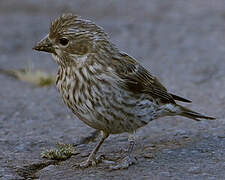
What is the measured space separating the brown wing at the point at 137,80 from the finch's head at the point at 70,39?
0.29 metres

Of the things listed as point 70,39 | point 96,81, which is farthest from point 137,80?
point 70,39

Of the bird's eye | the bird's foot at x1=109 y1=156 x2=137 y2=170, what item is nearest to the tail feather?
the bird's foot at x1=109 y1=156 x2=137 y2=170

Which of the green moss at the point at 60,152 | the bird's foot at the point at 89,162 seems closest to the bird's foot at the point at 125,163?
the bird's foot at the point at 89,162

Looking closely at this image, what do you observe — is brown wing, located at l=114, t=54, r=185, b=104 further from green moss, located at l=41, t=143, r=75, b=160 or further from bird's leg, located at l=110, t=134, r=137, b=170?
green moss, located at l=41, t=143, r=75, b=160

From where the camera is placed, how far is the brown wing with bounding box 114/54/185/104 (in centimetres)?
478

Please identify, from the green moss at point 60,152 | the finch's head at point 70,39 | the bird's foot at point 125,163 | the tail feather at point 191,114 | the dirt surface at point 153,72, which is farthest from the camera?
the tail feather at point 191,114

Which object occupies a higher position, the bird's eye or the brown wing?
the bird's eye

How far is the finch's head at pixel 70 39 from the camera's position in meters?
4.71

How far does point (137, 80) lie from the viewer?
4941mm

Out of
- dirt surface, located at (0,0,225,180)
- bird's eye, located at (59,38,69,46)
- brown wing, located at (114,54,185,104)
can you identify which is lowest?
dirt surface, located at (0,0,225,180)

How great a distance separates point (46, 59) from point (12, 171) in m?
3.84

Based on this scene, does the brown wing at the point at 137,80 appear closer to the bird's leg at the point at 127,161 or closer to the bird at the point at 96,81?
the bird at the point at 96,81

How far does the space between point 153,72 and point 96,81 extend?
297cm

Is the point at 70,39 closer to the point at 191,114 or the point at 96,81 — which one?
the point at 96,81
